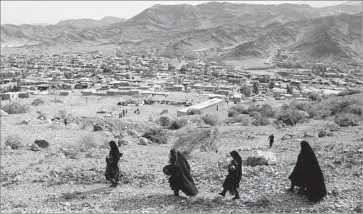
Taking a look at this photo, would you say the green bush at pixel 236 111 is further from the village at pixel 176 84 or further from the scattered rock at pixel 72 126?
the village at pixel 176 84

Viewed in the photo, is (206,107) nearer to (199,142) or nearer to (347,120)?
(347,120)

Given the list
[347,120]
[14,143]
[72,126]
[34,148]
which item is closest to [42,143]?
[34,148]

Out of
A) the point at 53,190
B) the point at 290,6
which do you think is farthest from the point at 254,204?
the point at 290,6

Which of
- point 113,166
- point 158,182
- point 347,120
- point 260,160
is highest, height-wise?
point 113,166

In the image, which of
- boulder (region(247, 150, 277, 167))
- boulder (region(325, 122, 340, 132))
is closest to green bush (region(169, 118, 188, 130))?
boulder (region(325, 122, 340, 132))

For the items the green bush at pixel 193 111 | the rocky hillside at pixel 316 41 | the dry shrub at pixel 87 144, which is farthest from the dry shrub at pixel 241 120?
the rocky hillside at pixel 316 41
